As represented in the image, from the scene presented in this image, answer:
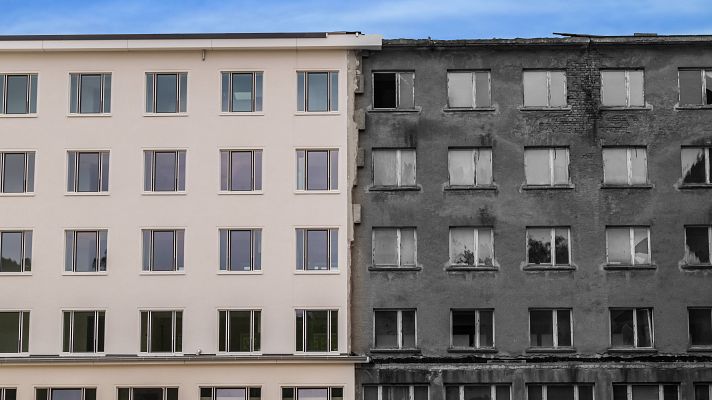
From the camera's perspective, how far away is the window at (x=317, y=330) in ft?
163

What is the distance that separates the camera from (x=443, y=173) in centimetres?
5066

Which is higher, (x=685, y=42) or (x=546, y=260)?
(x=685, y=42)

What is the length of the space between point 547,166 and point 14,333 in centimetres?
2398

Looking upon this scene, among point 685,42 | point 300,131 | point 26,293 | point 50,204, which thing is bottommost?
point 26,293

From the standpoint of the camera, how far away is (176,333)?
4981 cm

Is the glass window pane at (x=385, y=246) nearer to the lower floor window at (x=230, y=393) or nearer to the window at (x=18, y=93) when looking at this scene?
the lower floor window at (x=230, y=393)

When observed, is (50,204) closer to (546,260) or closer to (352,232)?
(352,232)

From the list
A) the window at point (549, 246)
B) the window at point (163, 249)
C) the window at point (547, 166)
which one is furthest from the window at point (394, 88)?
the window at point (163, 249)

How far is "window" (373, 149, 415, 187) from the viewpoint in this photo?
5084 centimetres

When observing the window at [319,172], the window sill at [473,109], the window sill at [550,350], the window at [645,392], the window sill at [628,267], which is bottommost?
the window at [645,392]

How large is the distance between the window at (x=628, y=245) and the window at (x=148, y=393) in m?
19.3

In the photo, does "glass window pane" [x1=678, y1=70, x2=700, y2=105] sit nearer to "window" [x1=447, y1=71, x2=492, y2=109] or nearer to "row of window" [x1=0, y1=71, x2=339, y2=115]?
"window" [x1=447, y1=71, x2=492, y2=109]

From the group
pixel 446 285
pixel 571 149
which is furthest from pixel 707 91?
pixel 446 285

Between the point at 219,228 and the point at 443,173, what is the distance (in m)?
9.95
